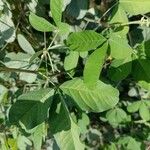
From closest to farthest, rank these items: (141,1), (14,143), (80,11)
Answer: (141,1) → (80,11) → (14,143)

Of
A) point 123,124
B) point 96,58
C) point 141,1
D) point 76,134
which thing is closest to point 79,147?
point 76,134

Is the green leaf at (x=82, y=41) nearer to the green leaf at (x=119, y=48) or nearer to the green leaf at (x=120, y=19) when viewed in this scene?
the green leaf at (x=119, y=48)

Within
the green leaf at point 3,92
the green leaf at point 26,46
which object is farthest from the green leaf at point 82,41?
the green leaf at point 3,92

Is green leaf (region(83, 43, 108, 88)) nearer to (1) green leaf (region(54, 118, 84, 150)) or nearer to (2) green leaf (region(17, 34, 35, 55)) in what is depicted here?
(1) green leaf (region(54, 118, 84, 150))

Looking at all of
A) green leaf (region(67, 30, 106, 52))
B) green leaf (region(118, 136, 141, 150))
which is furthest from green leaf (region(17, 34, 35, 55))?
green leaf (region(118, 136, 141, 150))

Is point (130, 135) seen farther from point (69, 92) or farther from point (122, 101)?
point (69, 92)
